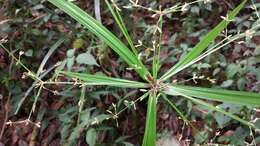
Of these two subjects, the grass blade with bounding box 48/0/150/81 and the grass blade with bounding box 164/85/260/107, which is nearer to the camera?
the grass blade with bounding box 164/85/260/107

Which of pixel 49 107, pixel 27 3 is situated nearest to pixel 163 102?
Answer: pixel 49 107

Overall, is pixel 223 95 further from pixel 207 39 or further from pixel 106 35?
pixel 106 35

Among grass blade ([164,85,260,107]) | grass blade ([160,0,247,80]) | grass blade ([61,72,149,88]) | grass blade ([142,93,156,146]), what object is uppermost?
grass blade ([160,0,247,80])

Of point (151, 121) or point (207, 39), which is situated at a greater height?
point (207, 39)

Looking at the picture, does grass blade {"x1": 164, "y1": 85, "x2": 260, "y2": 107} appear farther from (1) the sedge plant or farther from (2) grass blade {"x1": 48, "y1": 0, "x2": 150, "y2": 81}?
(2) grass blade {"x1": 48, "y1": 0, "x2": 150, "y2": 81}

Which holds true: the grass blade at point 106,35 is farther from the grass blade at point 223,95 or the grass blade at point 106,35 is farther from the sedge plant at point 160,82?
the grass blade at point 223,95

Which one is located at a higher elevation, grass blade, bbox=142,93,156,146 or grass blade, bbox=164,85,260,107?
grass blade, bbox=164,85,260,107

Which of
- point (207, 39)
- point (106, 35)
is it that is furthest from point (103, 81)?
point (207, 39)

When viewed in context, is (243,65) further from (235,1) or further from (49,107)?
(49,107)

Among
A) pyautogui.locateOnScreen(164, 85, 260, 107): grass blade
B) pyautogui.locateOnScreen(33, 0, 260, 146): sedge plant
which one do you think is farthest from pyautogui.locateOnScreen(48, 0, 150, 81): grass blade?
pyautogui.locateOnScreen(164, 85, 260, 107): grass blade
